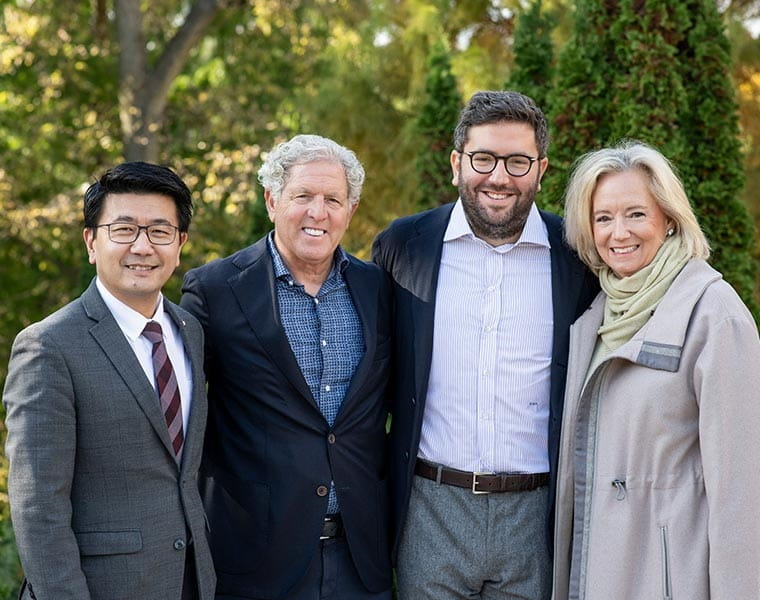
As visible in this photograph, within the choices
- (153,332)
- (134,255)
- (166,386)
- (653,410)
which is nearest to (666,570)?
(653,410)

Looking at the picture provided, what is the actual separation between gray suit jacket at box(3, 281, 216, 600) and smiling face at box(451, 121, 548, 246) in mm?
1319

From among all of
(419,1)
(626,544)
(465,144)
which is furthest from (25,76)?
(626,544)

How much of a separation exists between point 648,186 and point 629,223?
0.15m

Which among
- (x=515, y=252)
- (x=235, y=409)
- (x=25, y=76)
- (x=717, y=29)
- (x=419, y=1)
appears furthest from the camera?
(x=25, y=76)

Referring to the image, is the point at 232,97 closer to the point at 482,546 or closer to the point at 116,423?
the point at 482,546

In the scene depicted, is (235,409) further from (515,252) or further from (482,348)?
(515,252)

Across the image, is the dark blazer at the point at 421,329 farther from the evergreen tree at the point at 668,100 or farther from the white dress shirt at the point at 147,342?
the evergreen tree at the point at 668,100

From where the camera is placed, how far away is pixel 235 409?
3.29 m

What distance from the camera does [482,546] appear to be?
10.8ft

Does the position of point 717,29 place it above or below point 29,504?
above

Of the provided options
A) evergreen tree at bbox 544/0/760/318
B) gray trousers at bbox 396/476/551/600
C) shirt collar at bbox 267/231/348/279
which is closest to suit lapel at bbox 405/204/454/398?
shirt collar at bbox 267/231/348/279

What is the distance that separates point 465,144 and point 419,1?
8.27 meters

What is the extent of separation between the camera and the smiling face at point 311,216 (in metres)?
3.31

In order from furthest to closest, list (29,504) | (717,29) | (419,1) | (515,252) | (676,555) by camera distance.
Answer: (419,1) < (717,29) < (515,252) < (676,555) < (29,504)
